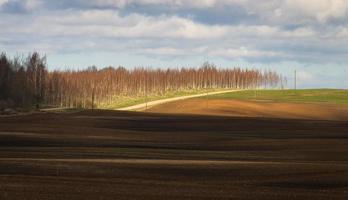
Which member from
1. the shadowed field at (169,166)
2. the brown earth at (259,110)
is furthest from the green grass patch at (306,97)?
the shadowed field at (169,166)

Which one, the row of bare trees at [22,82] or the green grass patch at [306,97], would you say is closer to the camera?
the row of bare trees at [22,82]

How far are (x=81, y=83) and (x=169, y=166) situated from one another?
11443 cm

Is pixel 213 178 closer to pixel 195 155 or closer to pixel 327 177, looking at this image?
pixel 327 177

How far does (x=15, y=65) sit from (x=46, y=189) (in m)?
82.5

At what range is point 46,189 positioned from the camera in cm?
1661

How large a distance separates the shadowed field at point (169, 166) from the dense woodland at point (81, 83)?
45149 mm

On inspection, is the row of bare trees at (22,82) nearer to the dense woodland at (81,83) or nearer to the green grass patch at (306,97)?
the dense woodland at (81,83)

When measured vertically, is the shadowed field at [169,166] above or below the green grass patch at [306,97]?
below

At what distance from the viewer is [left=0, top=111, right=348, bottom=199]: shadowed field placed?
55.1ft

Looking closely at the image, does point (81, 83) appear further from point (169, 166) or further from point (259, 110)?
point (169, 166)

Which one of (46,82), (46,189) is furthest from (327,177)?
(46,82)

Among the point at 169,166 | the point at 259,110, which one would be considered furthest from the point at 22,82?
the point at 169,166

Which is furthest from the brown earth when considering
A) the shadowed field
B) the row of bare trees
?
the shadowed field

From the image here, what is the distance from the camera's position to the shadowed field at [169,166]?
55.1 ft
